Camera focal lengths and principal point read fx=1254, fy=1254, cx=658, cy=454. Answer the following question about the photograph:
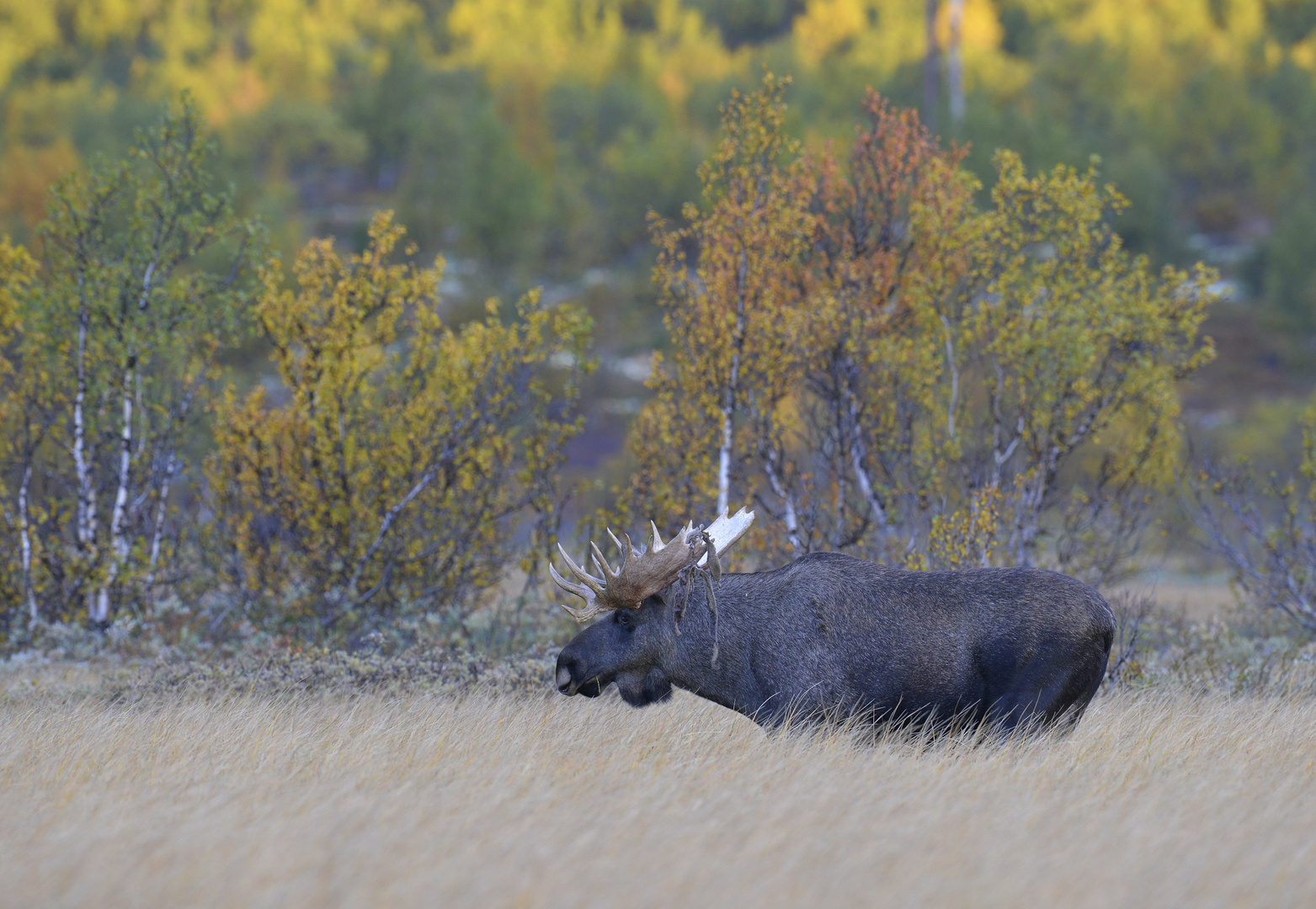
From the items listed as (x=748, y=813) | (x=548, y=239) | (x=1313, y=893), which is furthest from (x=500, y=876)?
(x=548, y=239)

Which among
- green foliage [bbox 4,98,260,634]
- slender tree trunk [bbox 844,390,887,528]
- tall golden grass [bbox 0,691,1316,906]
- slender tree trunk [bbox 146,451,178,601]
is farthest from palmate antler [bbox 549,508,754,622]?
slender tree trunk [bbox 146,451,178,601]

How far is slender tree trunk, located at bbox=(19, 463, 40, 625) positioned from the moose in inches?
330

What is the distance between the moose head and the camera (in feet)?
29.1

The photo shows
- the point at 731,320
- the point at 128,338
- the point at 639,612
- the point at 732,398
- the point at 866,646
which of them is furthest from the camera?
the point at 731,320

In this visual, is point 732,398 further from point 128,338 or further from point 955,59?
point 955,59

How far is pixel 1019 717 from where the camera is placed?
26.4ft

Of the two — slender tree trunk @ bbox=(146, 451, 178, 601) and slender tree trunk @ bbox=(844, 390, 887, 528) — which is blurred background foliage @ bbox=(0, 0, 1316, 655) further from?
slender tree trunk @ bbox=(844, 390, 887, 528)

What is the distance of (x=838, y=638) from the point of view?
28.1 feet

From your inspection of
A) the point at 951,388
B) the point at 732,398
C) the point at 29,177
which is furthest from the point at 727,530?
the point at 29,177

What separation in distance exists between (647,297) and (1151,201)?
29148 millimetres

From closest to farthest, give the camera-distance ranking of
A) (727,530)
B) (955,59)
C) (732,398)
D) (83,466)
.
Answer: (727,530) < (83,466) < (732,398) < (955,59)

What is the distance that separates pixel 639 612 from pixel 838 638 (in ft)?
4.82

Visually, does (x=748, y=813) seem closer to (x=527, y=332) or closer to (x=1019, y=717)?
(x=1019, y=717)

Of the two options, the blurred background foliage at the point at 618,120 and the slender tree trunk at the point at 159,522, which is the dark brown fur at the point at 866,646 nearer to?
the blurred background foliage at the point at 618,120
